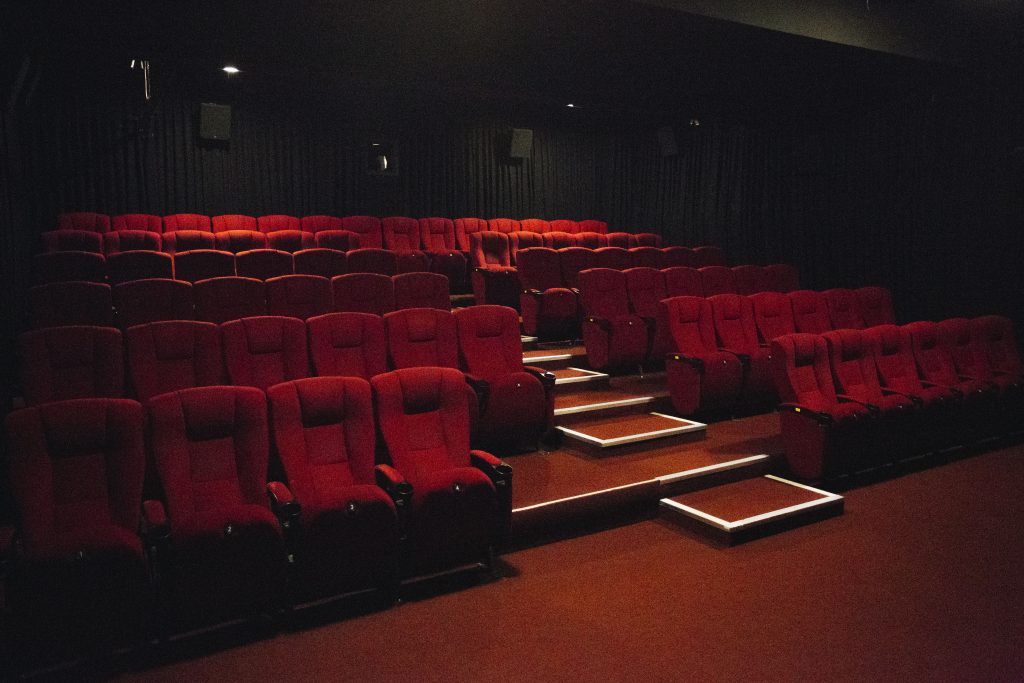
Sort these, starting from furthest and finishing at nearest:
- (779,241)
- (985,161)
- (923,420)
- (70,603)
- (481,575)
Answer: (779,241) < (985,161) < (923,420) < (481,575) < (70,603)

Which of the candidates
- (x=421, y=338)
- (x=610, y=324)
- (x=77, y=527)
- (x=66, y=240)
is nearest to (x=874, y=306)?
(x=610, y=324)

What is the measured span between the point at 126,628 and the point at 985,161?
627 cm

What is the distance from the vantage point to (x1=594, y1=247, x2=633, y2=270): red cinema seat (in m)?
6.09

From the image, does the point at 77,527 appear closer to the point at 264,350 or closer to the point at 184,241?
the point at 264,350

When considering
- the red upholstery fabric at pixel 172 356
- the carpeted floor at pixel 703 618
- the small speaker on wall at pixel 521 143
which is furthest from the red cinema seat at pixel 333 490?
the small speaker on wall at pixel 521 143

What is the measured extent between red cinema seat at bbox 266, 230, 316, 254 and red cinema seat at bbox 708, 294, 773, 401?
3.30 metres

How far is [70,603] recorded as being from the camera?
6.84ft

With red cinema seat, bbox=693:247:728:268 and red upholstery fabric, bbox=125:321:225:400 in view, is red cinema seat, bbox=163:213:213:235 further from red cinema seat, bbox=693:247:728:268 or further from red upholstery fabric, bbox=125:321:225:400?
red cinema seat, bbox=693:247:728:268

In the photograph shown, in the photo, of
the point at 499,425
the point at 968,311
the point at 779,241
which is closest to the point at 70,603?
the point at 499,425

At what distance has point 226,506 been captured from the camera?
2521 millimetres

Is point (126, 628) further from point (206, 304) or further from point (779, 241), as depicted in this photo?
point (779, 241)

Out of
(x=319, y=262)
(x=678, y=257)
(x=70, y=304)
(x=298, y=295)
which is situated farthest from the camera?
(x=678, y=257)

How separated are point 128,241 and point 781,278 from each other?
17.2ft

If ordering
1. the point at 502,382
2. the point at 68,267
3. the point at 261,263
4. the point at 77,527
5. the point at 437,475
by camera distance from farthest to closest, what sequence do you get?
the point at 261,263, the point at 68,267, the point at 502,382, the point at 437,475, the point at 77,527
